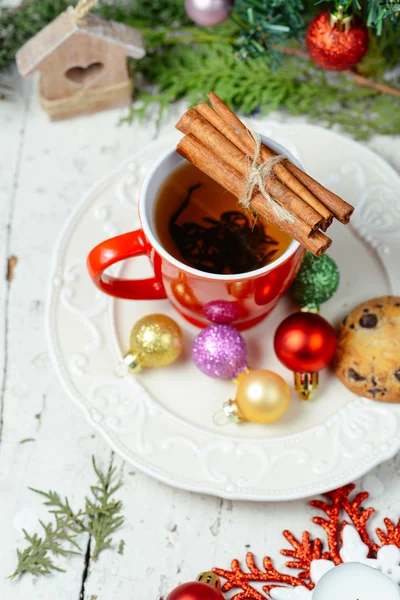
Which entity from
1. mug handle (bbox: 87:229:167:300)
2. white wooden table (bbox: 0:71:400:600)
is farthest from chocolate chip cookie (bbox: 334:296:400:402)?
mug handle (bbox: 87:229:167:300)

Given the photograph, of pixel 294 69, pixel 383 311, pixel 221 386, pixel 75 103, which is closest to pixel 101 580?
pixel 221 386

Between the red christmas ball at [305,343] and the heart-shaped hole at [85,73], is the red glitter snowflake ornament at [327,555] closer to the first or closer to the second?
the red christmas ball at [305,343]

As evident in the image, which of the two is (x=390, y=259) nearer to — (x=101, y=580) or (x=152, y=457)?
(x=152, y=457)

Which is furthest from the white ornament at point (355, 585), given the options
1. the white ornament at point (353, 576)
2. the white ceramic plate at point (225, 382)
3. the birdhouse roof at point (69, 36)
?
the birdhouse roof at point (69, 36)

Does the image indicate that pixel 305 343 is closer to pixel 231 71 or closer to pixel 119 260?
pixel 119 260

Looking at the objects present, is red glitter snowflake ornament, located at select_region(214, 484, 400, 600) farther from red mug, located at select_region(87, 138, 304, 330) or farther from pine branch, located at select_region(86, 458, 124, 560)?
red mug, located at select_region(87, 138, 304, 330)
